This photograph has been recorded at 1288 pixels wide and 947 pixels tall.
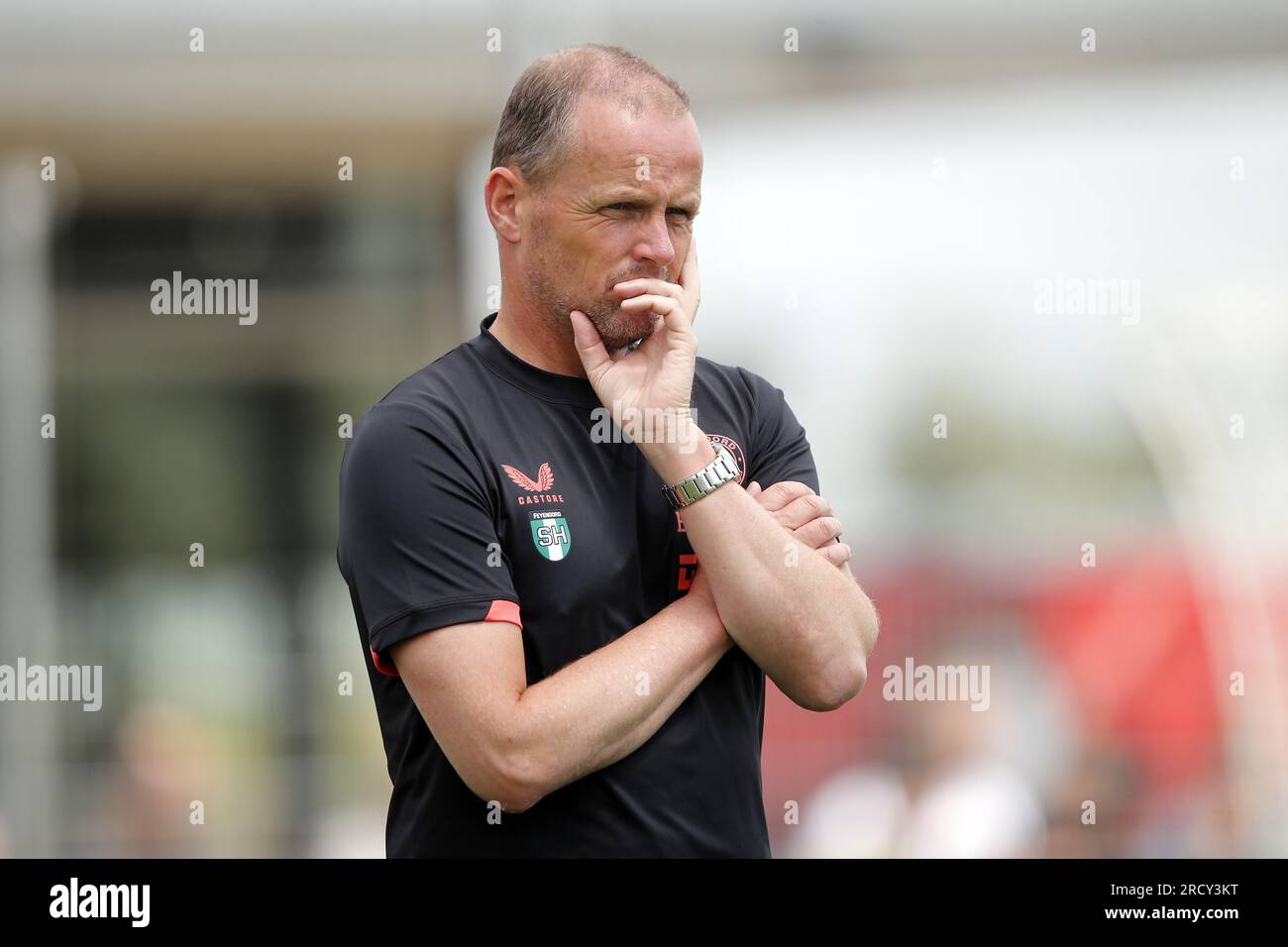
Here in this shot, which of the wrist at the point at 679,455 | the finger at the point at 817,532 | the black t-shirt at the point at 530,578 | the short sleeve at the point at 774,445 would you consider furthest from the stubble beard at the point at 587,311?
the finger at the point at 817,532

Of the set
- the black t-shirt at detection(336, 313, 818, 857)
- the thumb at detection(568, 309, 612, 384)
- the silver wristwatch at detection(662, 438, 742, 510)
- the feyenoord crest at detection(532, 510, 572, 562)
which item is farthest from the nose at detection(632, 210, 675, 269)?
the feyenoord crest at detection(532, 510, 572, 562)

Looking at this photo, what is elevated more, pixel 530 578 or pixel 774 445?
pixel 774 445

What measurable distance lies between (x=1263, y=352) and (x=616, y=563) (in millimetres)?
5962

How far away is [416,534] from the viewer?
2070 millimetres

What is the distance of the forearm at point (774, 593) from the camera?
6.98ft

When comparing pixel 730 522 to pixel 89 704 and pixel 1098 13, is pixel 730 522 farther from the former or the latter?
pixel 89 704

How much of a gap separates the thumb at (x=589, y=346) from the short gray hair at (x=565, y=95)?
25 centimetres

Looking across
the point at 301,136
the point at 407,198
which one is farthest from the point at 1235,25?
the point at 301,136

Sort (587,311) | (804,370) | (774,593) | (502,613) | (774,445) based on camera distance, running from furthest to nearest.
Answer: (804,370), (774,445), (587,311), (774,593), (502,613)

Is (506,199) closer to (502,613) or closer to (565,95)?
(565,95)

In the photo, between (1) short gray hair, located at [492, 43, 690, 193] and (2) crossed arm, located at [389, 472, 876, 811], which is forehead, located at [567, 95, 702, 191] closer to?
(1) short gray hair, located at [492, 43, 690, 193]

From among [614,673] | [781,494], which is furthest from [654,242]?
[614,673]

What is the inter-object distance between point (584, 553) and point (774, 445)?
50 cm

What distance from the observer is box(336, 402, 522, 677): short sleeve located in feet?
6.70
